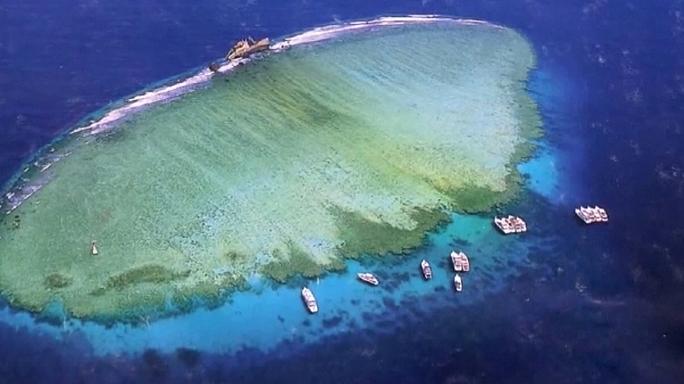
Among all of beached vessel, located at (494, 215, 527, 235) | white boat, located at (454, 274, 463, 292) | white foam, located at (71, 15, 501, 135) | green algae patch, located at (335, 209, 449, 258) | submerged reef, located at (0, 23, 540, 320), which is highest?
white foam, located at (71, 15, 501, 135)

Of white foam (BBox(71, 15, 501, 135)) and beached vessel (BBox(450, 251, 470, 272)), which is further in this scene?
white foam (BBox(71, 15, 501, 135))

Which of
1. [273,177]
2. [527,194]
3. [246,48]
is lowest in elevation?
[527,194]

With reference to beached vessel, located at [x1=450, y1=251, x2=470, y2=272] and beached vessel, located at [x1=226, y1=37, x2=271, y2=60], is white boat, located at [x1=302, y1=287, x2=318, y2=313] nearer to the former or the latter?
beached vessel, located at [x1=450, y1=251, x2=470, y2=272]

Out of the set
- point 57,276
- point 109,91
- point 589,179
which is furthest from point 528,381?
point 109,91

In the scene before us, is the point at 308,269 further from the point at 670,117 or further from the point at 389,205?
the point at 670,117

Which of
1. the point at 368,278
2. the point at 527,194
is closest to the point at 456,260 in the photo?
the point at 368,278

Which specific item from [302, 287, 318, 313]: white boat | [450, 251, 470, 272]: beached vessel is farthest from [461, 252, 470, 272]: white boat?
[302, 287, 318, 313]: white boat

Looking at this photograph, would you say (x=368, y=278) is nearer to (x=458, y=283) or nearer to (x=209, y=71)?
(x=458, y=283)
